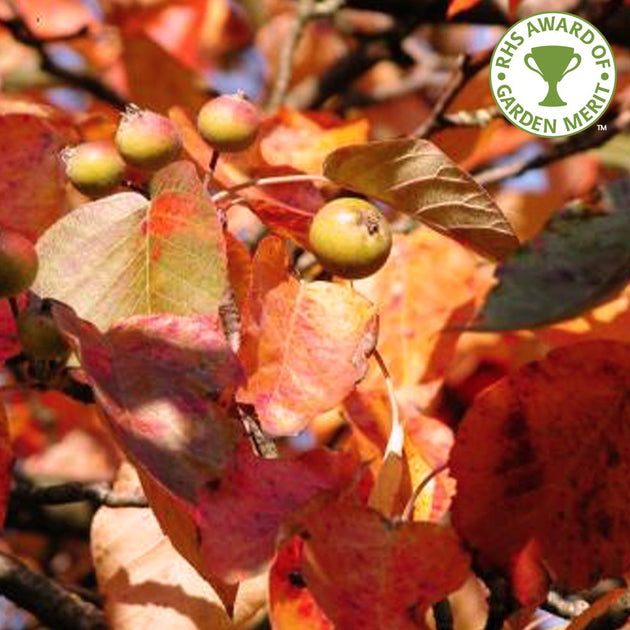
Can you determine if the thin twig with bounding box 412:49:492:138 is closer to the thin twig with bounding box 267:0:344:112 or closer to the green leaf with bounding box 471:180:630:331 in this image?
the thin twig with bounding box 267:0:344:112

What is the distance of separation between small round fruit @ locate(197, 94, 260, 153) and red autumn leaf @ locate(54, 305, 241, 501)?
30 centimetres

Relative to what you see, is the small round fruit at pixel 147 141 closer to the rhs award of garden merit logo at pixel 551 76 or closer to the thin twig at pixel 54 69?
the rhs award of garden merit logo at pixel 551 76

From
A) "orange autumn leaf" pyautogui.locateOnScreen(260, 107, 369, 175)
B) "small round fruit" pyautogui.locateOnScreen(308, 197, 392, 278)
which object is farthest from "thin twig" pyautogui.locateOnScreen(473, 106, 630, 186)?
"small round fruit" pyautogui.locateOnScreen(308, 197, 392, 278)

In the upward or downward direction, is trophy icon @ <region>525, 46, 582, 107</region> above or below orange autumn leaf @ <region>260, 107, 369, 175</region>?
above

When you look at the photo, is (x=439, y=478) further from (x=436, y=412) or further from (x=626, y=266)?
(x=436, y=412)

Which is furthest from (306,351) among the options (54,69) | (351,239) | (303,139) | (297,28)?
(54,69)

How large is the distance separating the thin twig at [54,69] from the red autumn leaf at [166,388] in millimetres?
1284

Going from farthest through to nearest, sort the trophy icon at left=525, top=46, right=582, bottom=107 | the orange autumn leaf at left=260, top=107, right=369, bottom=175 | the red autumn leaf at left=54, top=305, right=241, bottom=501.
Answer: the orange autumn leaf at left=260, top=107, right=369, bottom=175, the trophy icon at left=525, top=46, right=582, bottom=107, the red autumn leaf at left=54, top=305, right=241, bottom=501

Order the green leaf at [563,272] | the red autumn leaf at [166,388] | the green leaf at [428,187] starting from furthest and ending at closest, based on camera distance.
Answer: the green leaf at [428,187] → the red autumn leaf at [166,388] → the green leaf at [563,272]

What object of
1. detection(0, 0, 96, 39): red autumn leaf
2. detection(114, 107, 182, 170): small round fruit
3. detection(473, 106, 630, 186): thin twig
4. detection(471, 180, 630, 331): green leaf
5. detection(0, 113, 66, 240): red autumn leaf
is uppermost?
detection(471, 180, 630, 331): green leaf

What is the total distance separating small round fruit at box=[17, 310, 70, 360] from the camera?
49.8 inches

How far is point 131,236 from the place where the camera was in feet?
4.33

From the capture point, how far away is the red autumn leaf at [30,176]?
148 cm

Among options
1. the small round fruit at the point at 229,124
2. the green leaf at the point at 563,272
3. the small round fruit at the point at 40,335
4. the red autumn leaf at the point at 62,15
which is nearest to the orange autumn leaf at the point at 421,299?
the small round fruit at the point at 229,124
